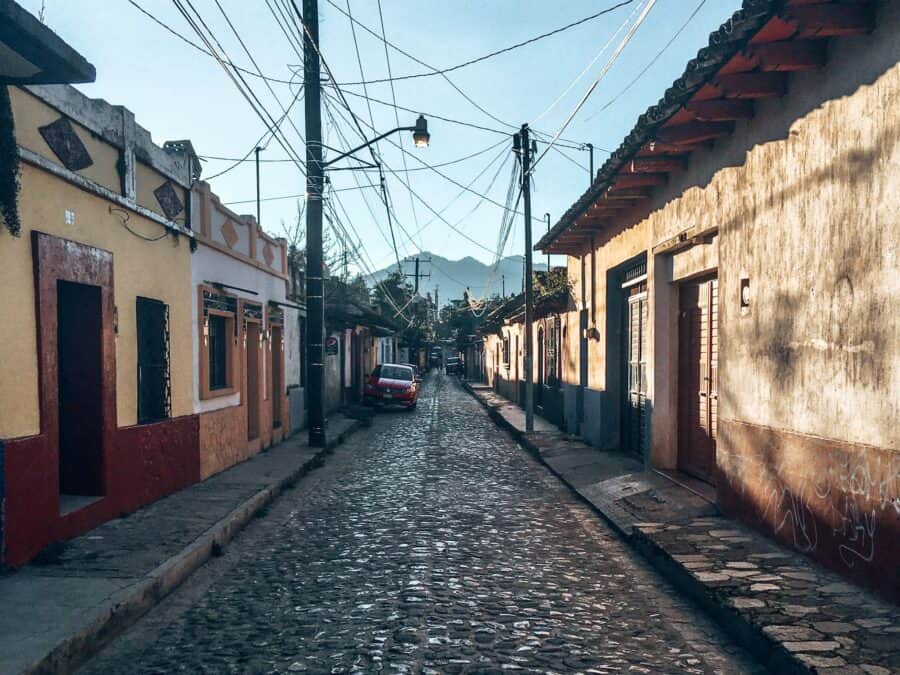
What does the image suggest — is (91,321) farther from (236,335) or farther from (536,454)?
(536,454)

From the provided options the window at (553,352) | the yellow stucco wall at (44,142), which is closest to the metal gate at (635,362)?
the window at (553,352)

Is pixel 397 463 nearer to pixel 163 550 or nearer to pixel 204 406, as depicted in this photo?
pixel 204 406

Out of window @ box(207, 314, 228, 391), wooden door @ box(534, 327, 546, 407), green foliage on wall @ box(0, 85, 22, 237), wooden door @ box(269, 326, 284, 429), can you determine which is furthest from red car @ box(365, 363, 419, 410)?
green foliage on wall @ box(0, 85, 22, 237)

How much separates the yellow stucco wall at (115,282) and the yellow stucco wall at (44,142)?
206 millimetres

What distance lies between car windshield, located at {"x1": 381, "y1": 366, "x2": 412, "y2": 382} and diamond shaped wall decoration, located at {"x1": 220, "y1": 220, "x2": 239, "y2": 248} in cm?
1401

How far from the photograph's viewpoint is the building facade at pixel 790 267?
16.8 ft

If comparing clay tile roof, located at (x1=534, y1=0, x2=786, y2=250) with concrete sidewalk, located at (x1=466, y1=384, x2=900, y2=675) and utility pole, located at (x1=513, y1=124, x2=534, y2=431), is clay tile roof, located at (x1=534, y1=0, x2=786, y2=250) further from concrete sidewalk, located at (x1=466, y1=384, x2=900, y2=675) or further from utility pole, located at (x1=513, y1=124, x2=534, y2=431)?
utility pole, located at (x1=513, y1=124, x2=534, y2=431)

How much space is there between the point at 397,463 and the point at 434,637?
8.51 m

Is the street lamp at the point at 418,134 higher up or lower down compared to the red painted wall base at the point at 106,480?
higher up

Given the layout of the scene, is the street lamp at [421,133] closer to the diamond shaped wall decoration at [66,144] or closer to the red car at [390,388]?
the diamond shaped wall decoration at [66,144]

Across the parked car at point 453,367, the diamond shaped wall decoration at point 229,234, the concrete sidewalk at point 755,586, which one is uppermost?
the diamond shaped wall decoration at point 229,234

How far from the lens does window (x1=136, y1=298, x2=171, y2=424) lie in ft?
30.1

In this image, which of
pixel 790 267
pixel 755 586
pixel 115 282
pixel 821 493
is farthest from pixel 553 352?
pixel 755 586

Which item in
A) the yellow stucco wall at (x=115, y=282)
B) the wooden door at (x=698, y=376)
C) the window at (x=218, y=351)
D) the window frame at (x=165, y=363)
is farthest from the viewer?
the window at (x=218, y=351)
